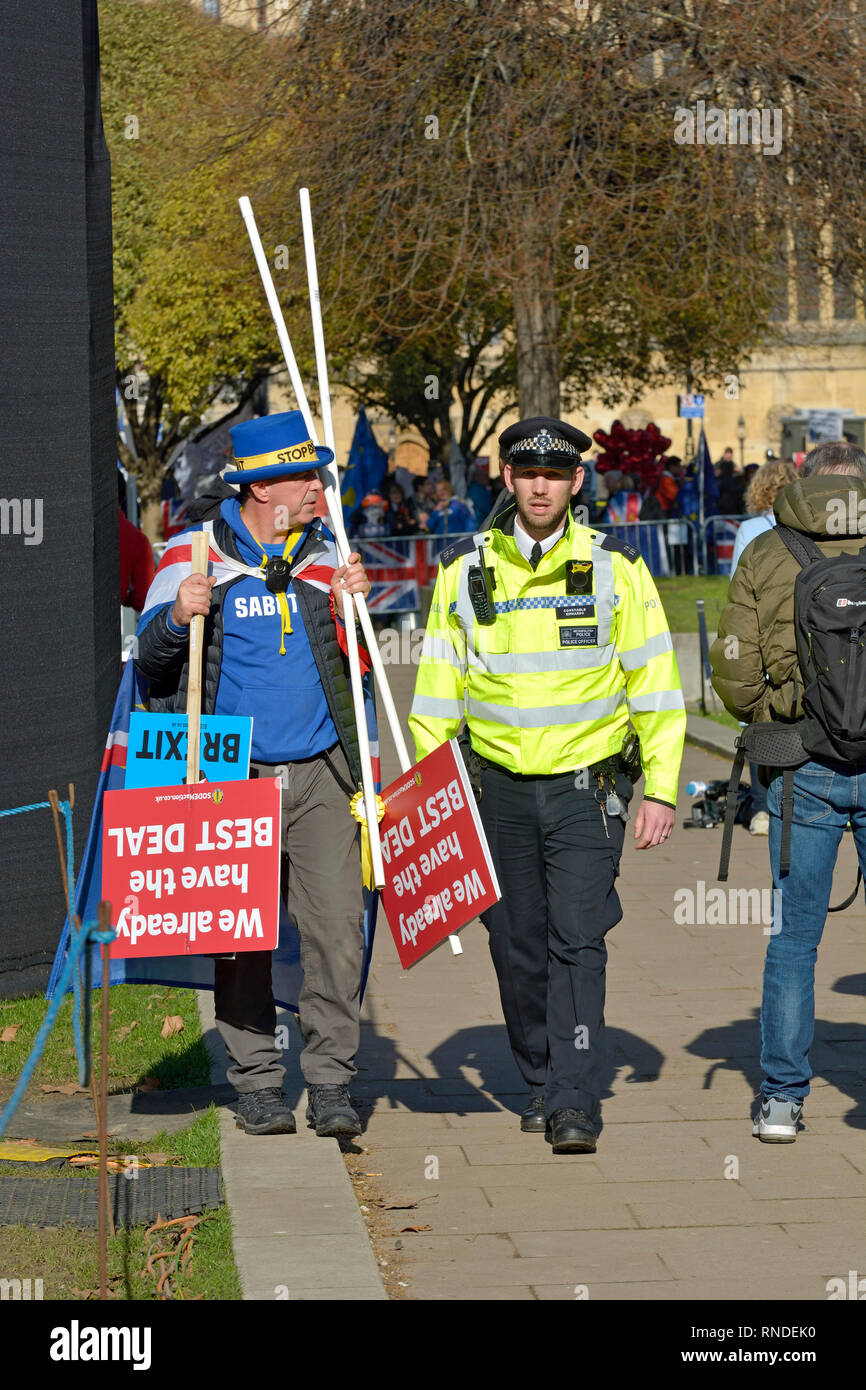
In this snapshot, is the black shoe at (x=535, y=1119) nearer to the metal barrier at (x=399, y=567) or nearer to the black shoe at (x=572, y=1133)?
the black shoe at (x=572, y=1133)

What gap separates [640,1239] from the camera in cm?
479

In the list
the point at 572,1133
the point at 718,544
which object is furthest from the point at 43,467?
the point at 718,544

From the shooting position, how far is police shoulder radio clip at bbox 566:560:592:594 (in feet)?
18.0

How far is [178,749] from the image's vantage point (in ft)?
17.8

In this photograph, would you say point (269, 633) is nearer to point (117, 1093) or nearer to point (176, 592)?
point (176, 592)

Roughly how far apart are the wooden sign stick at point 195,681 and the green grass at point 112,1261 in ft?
3.84

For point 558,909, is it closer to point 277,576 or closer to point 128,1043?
point 277,576

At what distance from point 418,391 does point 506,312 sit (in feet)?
34.7

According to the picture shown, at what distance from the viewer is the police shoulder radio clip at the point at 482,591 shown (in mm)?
5547

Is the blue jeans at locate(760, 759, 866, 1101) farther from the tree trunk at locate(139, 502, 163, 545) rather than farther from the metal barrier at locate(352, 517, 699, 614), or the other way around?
the tree trunk at locate(139, 502, 163, 545)

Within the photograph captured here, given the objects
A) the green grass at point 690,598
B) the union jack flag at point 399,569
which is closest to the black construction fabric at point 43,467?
the green grass at point 690,598

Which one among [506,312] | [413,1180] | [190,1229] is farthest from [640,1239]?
[506,312]

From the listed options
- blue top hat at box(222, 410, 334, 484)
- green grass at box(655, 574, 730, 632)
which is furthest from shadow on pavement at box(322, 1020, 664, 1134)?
green grass at box(655, 574, 730, 632)

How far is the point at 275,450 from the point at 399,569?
16.7 metres
